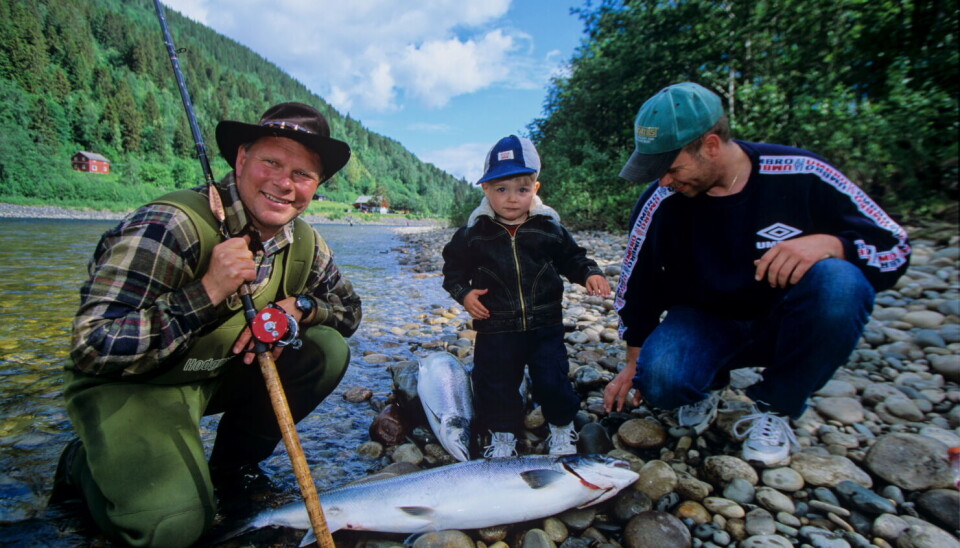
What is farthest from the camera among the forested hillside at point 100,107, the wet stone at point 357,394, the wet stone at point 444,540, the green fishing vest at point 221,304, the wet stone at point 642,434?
the forested hillside at point 100,107

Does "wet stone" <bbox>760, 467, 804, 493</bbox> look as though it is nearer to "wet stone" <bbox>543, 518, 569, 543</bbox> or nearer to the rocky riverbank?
the rocky riverbank

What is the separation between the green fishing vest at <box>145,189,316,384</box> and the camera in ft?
6.84

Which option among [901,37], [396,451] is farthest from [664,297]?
[901,37]

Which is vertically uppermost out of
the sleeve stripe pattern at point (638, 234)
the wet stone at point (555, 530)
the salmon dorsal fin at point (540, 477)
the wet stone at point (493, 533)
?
the sleeve stripe pattern at point (638, 234)

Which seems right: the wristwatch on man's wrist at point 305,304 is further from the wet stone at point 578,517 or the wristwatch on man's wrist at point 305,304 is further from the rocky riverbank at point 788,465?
the wet stone at point 578,517

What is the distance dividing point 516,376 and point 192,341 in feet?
6.33

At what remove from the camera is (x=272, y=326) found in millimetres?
2143

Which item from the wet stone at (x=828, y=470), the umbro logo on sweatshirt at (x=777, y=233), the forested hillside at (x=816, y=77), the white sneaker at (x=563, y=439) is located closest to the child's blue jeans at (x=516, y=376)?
the white sneaker at (x=563, y=439)

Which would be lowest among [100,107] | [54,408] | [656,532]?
[54,408]

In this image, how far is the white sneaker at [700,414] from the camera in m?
2.72

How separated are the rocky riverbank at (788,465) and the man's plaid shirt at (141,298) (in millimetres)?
1342

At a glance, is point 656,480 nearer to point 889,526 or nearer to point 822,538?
point 822,538

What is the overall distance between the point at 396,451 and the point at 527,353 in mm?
1115

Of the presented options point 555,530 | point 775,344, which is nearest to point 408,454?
point 555,530
